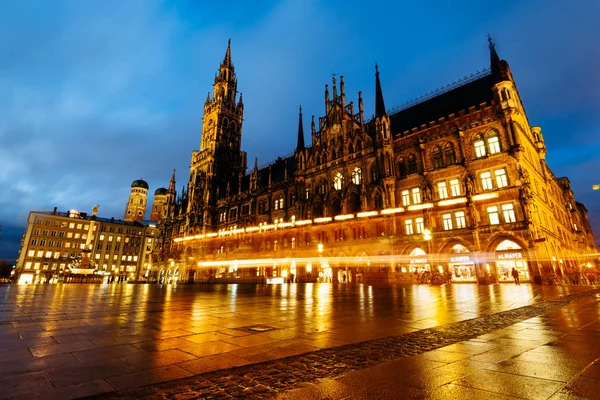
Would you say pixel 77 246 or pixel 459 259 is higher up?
pixel 77 246

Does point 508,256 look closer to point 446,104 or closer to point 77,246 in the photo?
point 446,104

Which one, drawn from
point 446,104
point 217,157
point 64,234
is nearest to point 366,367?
point 446,104

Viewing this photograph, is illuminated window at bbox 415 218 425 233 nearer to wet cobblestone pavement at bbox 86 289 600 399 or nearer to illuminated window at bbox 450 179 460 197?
illuminated window at bbox 450 179 460 197

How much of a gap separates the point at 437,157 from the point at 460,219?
762 centimetres

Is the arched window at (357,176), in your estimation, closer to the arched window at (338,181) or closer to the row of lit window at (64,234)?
the arched window at (338,181)

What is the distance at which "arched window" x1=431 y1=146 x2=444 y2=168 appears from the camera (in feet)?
107

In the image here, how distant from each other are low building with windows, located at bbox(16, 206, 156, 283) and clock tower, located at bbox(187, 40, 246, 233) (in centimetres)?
2532

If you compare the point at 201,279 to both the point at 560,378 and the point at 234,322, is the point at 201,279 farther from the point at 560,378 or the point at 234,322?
the point at 560,378

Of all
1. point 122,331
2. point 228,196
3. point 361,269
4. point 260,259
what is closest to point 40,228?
point 228,196

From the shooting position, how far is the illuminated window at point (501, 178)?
2811 centimetres

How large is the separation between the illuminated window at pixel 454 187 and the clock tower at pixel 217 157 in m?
40.7

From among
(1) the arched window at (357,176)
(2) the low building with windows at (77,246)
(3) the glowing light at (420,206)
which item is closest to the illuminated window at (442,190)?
(3) the glowing light at (420,206)

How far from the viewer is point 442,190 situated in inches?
1248

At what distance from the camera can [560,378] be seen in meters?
3.04
